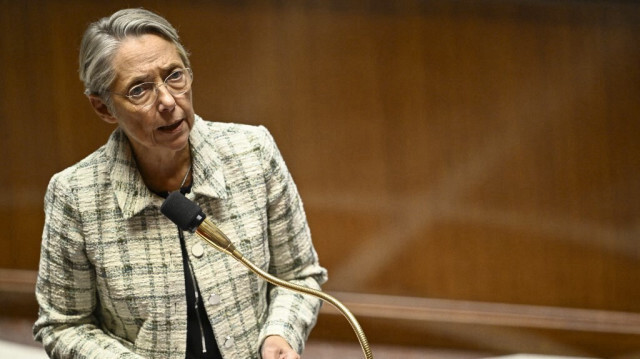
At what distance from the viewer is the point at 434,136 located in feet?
8.85

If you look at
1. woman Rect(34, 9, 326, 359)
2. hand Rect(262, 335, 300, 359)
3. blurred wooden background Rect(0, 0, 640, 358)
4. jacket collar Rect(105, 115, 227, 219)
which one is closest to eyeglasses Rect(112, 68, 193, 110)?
woman Rect(34, 9, 326, 359)

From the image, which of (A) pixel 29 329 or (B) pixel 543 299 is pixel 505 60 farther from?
(A) pixel 29 329

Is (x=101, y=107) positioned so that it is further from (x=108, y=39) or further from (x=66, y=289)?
(x=66, y=289)

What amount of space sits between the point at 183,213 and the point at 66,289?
0.43m

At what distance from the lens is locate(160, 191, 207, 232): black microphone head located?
138cm

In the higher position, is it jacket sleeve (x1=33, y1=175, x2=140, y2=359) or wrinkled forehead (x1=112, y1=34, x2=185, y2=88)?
wrinkled forehead (x1=112, y1=34, x2=185, y2=88)

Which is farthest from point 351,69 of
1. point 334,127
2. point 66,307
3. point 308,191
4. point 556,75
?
point 66,307

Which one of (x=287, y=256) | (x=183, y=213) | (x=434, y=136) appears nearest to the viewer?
(x=183, y=213)

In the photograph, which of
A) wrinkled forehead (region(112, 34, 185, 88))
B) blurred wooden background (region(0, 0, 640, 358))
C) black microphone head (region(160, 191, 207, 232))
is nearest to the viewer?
black microphone head (region(160, 191, 207, 232))

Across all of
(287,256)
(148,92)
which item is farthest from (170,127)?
(287,256)

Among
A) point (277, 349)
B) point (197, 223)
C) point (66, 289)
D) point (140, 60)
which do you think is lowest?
point (277, 349)

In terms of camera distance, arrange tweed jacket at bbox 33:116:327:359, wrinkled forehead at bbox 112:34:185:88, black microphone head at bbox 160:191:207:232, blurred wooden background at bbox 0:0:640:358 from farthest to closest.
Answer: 1. blurred wooden background at bbox 0:0:640:358
2. tweed jacket at bbox 33:116:327:359
3. wrinkled forehead at bbox 112:34:185:88
4. black microphone head at bbox 160:191:207:232

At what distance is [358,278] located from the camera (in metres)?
2.86

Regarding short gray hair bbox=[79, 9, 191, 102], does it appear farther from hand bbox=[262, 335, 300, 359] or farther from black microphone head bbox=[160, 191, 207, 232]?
hand bbox=[262, 335, 300, 359]
